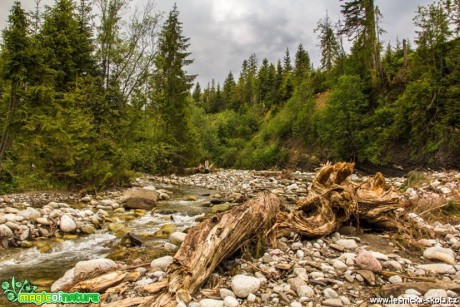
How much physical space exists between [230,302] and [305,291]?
2.68 feet

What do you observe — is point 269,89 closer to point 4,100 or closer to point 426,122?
point 426,122

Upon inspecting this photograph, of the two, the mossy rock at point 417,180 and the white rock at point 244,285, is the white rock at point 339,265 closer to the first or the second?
the white rock at point 244,285

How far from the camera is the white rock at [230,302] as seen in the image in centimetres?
271

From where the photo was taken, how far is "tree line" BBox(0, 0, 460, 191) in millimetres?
9430

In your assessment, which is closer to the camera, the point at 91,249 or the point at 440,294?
the point at 440,294

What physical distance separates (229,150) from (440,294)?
3528 centimetres

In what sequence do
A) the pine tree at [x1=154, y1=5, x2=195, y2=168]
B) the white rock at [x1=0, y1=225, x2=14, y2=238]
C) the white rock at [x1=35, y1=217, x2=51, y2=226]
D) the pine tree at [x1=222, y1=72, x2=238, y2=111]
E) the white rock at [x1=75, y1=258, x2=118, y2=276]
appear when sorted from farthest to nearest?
1. the pine tree at [x1=222, y1=72, x2=238, y2=111]
2. the pine tree at [x1=154, y1=5, x2=195, y2=168]
3. the white rock at [x1=35, y1=217, x2=51, y2=226]
4. the white rock at [x1=0, y1=225, x2=14, y2=238]
5. the white rock at [x1=75, y1=258, x2=118, y2=276]

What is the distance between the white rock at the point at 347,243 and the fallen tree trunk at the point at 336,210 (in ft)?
1.06

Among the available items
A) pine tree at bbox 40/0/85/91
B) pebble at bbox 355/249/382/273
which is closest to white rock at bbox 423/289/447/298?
pebble at bbox 355/249/382/273

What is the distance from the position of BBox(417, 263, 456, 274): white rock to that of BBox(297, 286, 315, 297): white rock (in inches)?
63.0

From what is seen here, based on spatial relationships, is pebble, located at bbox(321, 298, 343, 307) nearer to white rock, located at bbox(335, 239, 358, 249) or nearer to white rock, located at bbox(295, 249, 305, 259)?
white rock, located at bbox(295, 249, 305, 259)

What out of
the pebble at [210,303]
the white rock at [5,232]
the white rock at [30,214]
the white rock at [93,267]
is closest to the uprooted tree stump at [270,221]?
the pebble at [210,303]

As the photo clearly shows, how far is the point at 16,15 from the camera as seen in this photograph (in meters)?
8.42

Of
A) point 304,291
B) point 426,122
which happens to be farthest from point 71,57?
point 426,122
